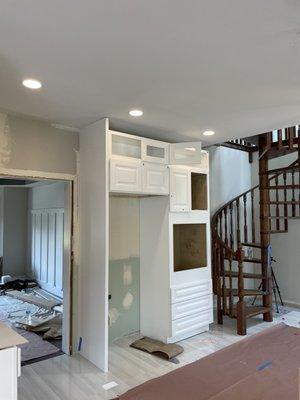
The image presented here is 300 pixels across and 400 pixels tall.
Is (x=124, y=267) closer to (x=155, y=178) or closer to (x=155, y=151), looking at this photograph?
(x=155, y=178)

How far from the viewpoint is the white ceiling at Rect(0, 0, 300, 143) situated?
1.59m

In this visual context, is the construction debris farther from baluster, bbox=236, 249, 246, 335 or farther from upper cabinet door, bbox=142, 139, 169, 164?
upper cabinet door, bbox=142, 139, 169, 164

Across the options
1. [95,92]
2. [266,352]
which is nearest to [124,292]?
[266,352]

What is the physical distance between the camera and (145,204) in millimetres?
4062

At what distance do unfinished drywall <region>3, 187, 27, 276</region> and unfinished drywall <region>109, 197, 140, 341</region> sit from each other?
4694 mm

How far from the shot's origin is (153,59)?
81.1 inches

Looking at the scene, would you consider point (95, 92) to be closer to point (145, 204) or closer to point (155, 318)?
point (145, 204)

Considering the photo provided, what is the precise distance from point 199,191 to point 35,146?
218cm

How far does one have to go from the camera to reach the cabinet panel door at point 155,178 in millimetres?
3492

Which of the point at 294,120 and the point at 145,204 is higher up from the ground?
the point at 294,120

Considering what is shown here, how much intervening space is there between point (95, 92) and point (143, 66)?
1.94 feet

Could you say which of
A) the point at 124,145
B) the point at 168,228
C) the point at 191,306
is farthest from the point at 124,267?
the point at 124,145

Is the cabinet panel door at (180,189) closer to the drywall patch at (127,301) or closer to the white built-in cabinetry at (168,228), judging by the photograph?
the white built-in cabinetry at (168,228)

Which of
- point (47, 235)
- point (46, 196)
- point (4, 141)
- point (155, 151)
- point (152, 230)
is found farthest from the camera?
point (46, 196)
